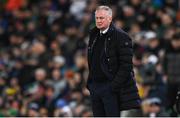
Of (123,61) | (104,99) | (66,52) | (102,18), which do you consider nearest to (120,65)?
(123,61)

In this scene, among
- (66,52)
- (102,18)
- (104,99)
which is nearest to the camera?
(102,18)

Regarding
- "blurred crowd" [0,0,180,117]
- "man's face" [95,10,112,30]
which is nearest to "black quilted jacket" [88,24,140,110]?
"man's face" [95,10,112,30]

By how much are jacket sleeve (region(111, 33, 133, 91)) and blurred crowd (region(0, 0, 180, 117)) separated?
3.05 m

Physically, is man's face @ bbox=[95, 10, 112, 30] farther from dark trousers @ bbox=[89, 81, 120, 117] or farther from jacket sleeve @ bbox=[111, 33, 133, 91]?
dark trousers @ bbox=[89, 81, 120, 117]

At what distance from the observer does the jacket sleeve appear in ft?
27.6

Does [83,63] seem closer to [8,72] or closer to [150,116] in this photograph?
[8,72]

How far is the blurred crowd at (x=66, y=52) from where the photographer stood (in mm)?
14094

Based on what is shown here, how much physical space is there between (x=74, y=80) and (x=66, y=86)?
31 cm

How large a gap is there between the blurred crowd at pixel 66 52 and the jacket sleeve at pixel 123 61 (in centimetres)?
305

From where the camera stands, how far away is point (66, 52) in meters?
17.4

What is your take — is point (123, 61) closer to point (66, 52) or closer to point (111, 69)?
point (111, 69)

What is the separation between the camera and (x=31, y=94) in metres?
16.1

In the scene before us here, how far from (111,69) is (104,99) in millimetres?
407

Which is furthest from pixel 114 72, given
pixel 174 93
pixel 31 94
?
pixel 31 94
